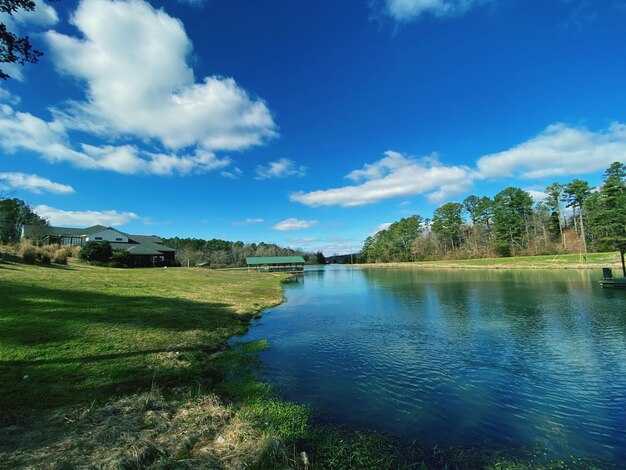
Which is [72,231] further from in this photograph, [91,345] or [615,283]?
[615,283]

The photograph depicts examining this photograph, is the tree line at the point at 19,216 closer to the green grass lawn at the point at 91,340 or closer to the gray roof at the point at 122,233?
the gray roof at the point at 122,233

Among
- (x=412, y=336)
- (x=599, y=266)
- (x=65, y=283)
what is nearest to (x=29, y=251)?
(x=65, y=283)

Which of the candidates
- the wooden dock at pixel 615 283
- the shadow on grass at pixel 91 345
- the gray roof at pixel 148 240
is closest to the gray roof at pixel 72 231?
the gray roof at pixel 148 240

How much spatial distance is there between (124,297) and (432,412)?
18.0m

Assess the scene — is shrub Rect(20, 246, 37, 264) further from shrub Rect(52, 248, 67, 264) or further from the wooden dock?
the wooden dock

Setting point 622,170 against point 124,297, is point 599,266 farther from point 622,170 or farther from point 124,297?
point 124,297

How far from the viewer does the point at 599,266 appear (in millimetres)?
47219

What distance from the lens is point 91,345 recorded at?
10.1 meters

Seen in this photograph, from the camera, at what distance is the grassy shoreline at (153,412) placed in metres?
4.98

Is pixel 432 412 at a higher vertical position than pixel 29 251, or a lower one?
lower

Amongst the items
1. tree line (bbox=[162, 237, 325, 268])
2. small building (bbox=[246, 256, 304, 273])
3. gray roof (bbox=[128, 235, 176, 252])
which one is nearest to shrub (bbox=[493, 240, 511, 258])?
small building (bbox=[246, 256, 304, 273])

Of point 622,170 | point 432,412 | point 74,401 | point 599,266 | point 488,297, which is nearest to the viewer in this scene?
point 74,401

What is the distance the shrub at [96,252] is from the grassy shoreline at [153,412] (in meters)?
34.7

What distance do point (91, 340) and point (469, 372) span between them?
1325 cm
